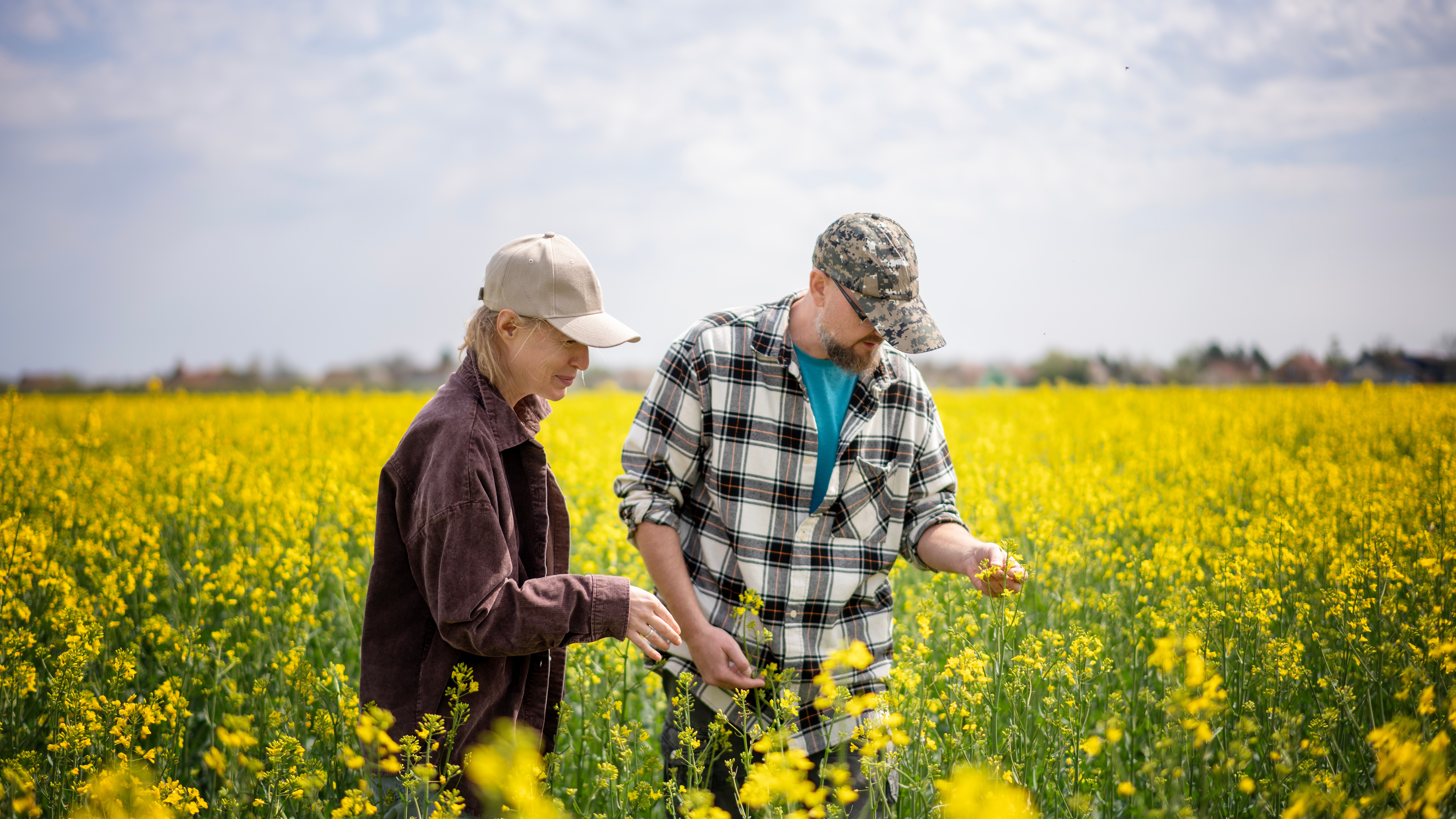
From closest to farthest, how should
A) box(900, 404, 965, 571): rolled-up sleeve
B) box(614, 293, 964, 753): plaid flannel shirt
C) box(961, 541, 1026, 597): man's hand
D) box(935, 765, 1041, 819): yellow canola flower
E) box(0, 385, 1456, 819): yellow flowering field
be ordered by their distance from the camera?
box(935, 765, 1041, 819): yellow canola flower → box(0, 385, 1456, 819): yellow flowering field → box(961, 541, 1026, 597): man's hand → box(614, 293, 964, 753): plaid flannel shirt → box(900, 404, 965, 571): rolled-up sleeve

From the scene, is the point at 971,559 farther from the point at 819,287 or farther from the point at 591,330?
the point at 591,330

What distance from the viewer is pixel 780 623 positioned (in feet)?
6.72

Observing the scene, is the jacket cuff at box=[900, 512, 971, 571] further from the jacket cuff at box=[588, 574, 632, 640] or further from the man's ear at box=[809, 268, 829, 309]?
the jacket cuff at box=[588, 574, 632, 640]

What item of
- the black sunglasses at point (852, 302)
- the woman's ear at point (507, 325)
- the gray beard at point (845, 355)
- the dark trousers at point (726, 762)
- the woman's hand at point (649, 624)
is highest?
the black sunglasses at point (852, 302)

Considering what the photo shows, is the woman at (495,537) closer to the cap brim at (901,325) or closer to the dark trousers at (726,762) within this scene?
the dark trousers at (726,762)

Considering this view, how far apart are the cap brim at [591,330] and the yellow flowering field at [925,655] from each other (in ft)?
2.57

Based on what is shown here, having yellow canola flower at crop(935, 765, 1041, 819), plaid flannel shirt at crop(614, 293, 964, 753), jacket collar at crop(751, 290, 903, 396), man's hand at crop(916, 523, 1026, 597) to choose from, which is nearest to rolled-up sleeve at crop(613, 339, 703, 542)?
plaid flannel shirt at crop(614, 293, 964, 753)

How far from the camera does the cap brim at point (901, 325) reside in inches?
73.9

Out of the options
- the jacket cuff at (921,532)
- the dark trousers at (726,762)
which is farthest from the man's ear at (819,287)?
the dark trousers at (726,762)

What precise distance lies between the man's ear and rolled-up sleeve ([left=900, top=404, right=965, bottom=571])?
504mm

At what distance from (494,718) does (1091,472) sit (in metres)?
4.53

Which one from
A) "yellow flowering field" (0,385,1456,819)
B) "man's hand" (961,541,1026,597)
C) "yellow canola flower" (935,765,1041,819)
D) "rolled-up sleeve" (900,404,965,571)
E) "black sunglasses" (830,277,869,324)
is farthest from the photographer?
"rolled-up sleeve" (900,404,965,571)

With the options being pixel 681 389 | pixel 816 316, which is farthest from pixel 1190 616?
pixel 681 389

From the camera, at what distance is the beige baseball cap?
1.65 m
